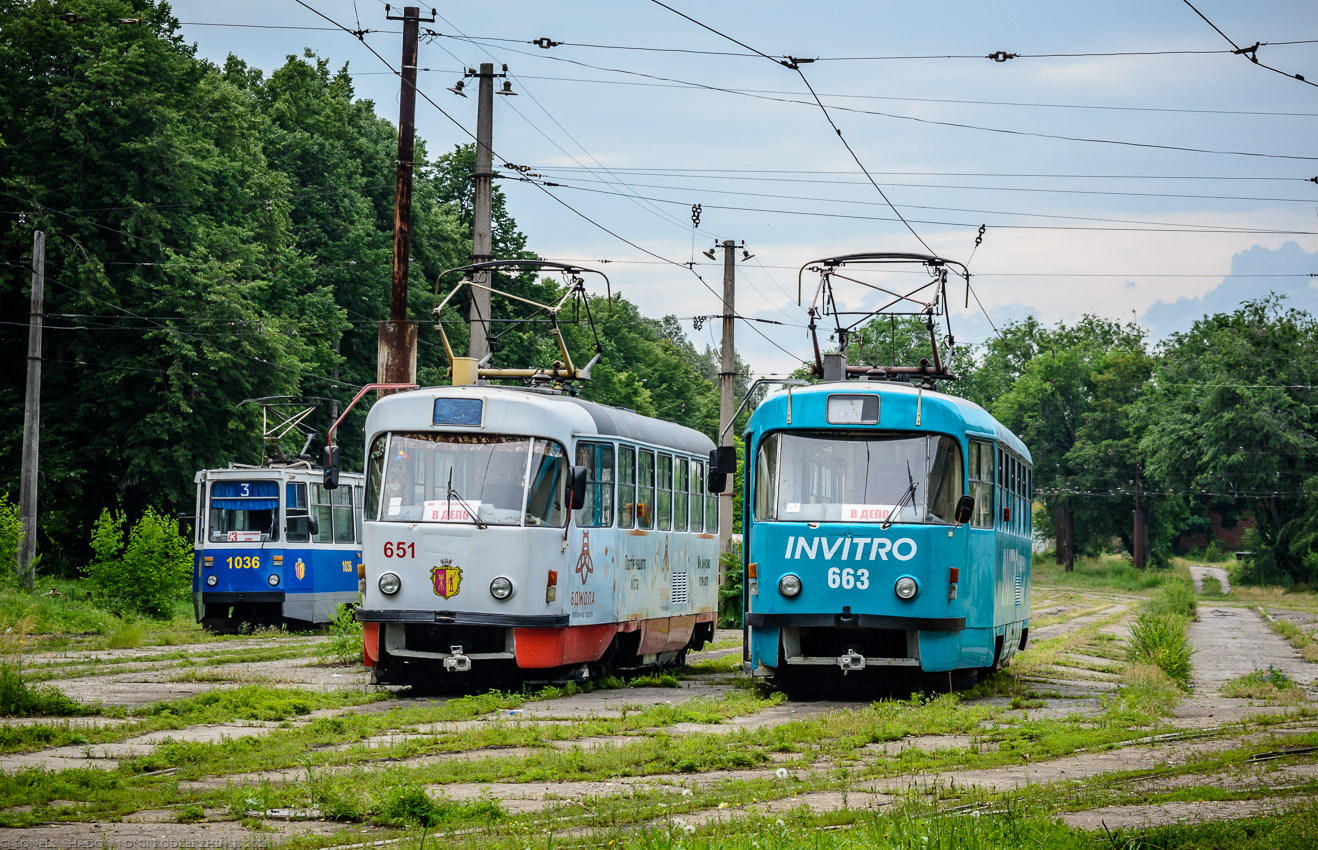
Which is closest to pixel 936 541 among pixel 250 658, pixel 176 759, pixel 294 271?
pixel 176 759

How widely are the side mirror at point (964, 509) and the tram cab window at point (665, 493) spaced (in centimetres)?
559

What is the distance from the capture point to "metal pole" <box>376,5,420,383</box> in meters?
21.8

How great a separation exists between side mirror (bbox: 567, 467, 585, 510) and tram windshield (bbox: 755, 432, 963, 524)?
6.56 ft

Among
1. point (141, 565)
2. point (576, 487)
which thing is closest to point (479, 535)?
point (576, 487)

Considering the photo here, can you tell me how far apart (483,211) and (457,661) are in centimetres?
1038

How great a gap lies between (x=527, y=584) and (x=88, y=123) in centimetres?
2995

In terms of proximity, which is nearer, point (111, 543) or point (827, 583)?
point (827, 583)

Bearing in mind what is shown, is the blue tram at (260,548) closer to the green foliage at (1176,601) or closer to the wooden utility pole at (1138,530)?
the green foliage at (1176,601)

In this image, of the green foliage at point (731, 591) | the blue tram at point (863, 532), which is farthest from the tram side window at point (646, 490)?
the green foliage at point (731, 591)

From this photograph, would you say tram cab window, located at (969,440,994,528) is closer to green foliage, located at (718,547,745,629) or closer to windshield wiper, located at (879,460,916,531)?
windshield wiper, located at (879,460,916,531)

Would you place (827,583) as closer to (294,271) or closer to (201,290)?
(201,290)

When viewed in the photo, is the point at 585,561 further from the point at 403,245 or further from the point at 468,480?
the point at 403,245

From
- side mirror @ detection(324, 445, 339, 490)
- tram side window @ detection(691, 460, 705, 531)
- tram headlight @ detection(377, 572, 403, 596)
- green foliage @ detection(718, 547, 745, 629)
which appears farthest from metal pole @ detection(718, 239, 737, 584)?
tram headlight @ detection(377, 572, 403, 596)

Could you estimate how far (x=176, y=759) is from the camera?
11141 millimetres
